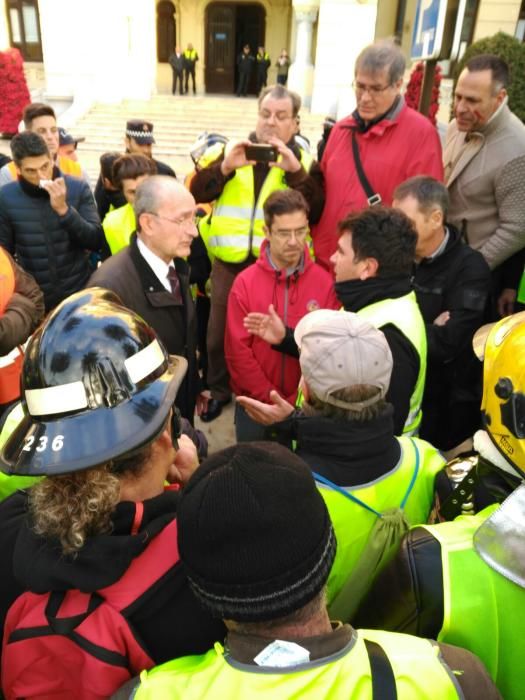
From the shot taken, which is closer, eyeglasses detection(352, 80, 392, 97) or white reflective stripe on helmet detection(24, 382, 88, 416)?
white reflective stripe on helmet detection(24, 382, 88, 416)

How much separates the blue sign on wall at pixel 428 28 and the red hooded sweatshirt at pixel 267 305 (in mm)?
1287

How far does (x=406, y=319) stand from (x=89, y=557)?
1564 mm

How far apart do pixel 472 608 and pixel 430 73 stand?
3.41 metres

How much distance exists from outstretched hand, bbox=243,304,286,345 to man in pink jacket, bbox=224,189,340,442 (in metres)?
0.26

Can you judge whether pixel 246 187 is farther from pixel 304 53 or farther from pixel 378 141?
pixel 304 53

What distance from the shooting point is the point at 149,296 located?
2736 millimetres

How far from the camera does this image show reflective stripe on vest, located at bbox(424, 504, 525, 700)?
3.81 feet

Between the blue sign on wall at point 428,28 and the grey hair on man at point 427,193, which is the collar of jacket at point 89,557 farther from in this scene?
the blue sign on wall at point 428,28

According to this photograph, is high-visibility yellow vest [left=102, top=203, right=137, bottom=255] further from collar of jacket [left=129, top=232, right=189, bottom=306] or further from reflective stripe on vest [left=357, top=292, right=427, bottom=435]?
reflective stripe on vest [left=357, top=292, right=427, bottom=435]

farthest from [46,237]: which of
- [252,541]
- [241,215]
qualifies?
[252,541]

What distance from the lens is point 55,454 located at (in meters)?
1.21

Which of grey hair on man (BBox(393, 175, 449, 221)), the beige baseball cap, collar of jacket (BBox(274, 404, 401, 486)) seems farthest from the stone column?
collar of jacket (BBox(274, 404, 401, 486))

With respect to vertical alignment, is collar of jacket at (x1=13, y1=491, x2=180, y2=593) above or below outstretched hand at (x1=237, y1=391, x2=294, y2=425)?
above

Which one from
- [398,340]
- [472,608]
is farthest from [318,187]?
[472,608]
